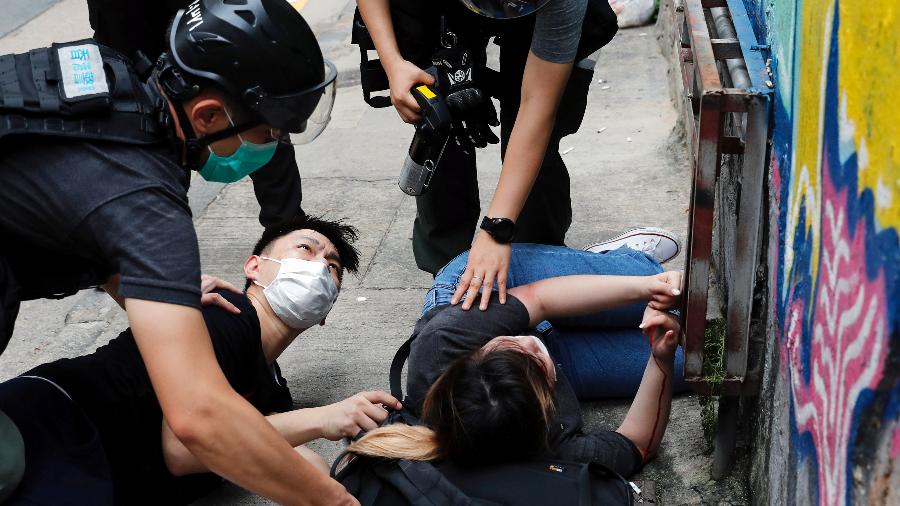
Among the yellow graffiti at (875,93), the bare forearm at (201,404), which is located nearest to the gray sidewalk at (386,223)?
the bare forearm at (201,404)

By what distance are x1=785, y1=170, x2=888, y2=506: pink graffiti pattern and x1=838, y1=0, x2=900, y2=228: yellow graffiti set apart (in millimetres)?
109

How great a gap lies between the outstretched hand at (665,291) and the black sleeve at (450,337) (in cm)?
33

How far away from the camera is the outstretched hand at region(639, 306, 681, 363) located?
2377mm

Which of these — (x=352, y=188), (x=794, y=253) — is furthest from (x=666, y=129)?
(x=794, y=253)

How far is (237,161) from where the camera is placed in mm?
2160

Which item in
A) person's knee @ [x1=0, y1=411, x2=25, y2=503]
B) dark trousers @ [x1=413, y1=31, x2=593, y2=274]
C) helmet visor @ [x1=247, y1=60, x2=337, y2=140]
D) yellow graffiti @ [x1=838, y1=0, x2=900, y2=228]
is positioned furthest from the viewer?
dark trousers @ [x1=413, y1=31, x2=593, y2=274]

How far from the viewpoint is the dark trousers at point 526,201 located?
2969 mm

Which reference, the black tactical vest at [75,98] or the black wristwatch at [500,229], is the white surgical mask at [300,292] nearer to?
the black wristwatch at [500,229]

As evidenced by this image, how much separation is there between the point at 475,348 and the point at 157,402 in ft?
2.56

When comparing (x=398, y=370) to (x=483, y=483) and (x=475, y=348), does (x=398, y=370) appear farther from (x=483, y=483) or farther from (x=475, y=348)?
(x=483, y=483)

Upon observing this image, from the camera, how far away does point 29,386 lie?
88.0 inches

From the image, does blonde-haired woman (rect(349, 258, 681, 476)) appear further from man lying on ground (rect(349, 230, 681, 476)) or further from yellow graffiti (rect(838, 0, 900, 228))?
yellow graffiti (rect(838, 0, 900, 228))

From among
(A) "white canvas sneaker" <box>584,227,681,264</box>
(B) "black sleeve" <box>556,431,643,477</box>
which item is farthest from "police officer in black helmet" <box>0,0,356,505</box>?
(A) "white canvas sneaker" <box>584,227,681,264</box>

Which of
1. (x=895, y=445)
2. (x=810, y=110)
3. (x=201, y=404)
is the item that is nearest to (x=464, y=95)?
(x=810, y=110)
